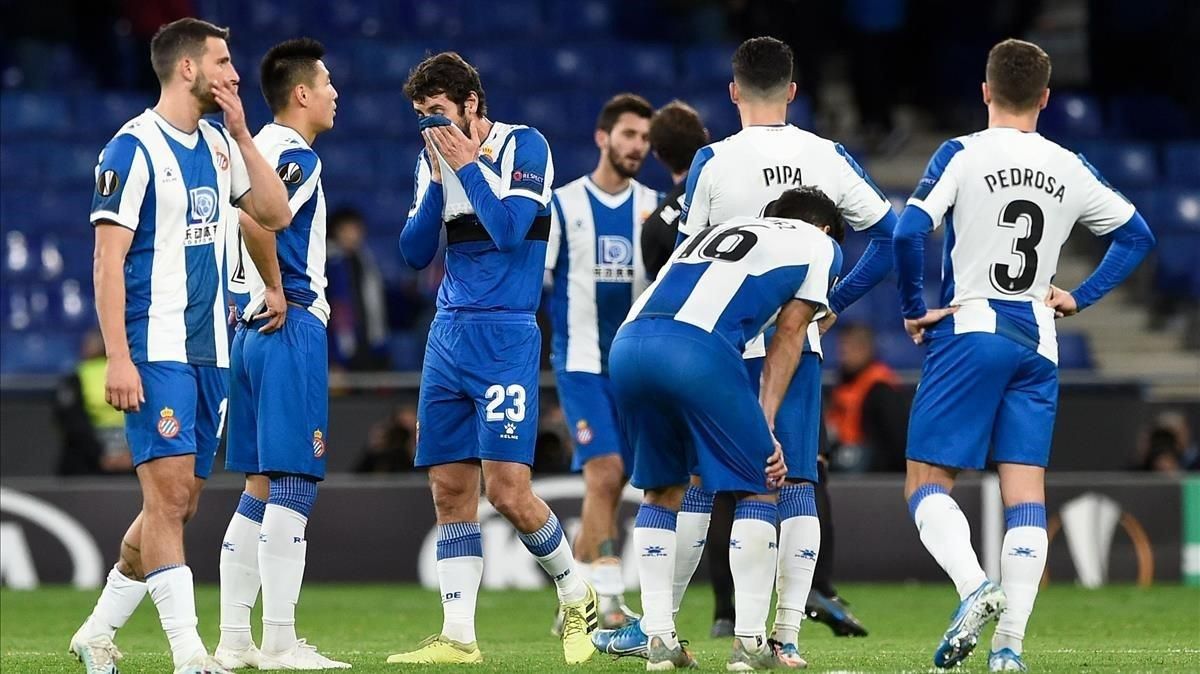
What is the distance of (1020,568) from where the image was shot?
7.12 m

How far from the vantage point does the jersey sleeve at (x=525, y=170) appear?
301 inches

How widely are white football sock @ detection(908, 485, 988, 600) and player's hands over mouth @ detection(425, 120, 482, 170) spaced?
2146 mm

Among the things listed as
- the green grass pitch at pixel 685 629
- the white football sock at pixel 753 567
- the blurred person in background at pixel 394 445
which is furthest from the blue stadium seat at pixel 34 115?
the white football sock at pixel 753 567

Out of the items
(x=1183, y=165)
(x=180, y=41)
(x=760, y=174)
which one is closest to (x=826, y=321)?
(x=760, y=174)

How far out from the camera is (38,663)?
7.95 metres

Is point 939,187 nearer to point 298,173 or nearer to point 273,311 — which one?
point 298,173

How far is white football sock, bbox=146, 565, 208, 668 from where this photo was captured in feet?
21.4

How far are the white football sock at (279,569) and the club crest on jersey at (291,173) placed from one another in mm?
1263

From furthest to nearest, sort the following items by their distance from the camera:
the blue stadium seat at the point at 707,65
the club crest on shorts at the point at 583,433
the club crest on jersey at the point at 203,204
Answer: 1. the blue stadium seat at the point at 707,65
2. the club crest on shorts at the point at 583,433
3. the club crest on jersey at the point at 203,204

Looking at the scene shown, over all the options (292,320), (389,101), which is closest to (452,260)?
(292,320)

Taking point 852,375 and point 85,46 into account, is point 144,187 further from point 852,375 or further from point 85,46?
point 85,46

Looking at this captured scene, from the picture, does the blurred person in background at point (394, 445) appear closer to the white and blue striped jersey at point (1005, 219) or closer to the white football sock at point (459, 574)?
the white football sock at point (459, 574)

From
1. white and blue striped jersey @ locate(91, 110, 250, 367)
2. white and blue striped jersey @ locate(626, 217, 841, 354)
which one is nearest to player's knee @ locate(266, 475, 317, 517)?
white and blue striped jersey @ locate(91, 110, 250, 367)

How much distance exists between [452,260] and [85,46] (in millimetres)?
13014
